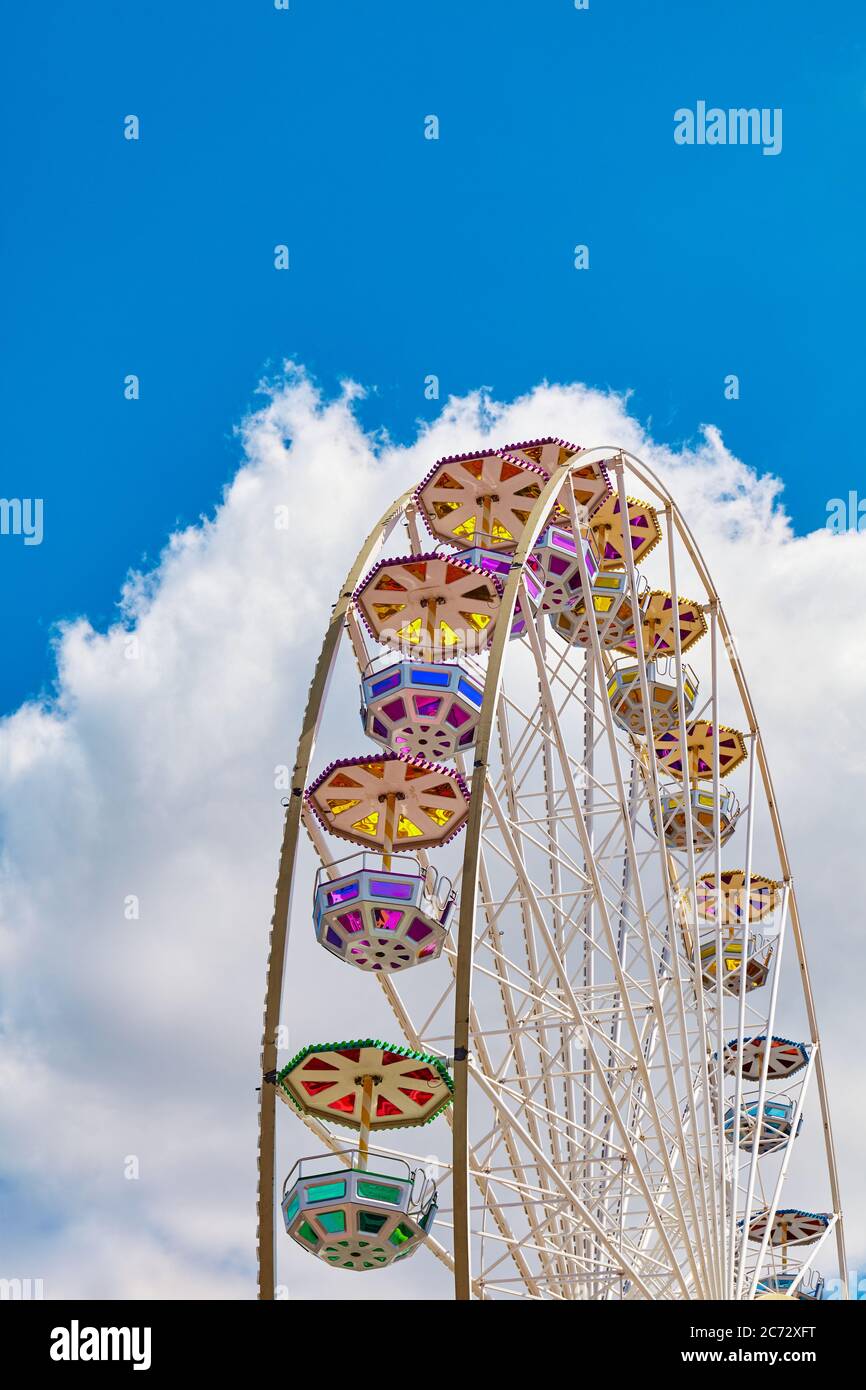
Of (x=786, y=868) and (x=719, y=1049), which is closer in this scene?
(x=719, y=1049)

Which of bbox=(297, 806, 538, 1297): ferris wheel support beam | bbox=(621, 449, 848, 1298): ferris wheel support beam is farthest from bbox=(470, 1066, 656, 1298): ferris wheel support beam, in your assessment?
bbox=(621, 449, 848, 1298): ferris wheel support beam

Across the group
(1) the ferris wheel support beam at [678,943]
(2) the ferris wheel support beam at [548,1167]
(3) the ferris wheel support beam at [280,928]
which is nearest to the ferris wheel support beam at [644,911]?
(1) the ferris wheel support beam at [678,943]

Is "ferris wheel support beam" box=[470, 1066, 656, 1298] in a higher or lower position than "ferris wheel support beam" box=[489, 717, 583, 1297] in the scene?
lower

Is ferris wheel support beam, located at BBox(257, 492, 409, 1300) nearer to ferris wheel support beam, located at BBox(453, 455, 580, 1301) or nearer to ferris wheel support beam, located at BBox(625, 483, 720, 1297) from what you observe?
ferris wheel support beam, located at BBox(453, 455, 580, 1301)

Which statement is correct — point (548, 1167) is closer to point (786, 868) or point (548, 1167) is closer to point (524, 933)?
point (524, 933)

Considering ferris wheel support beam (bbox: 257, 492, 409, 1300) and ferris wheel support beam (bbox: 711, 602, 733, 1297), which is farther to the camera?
ferris wheel support beam (bbox: 711, 602, 733, 1297)

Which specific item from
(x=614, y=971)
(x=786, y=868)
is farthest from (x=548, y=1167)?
(x=786, y=868)

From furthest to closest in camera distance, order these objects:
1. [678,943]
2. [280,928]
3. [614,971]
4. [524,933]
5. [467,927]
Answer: [524,933] → [678,943] → [614,971] → [280,928] → [467,927]

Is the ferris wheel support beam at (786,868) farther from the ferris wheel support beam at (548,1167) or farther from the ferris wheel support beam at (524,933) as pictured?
the ferris wheel support beam at (548,1167)

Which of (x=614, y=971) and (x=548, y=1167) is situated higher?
(x=614, y=971)

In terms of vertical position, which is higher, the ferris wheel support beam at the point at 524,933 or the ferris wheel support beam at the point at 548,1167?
the ferris wheel support beam at the point at 524,933

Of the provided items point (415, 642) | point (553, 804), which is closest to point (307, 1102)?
point (415, 642)

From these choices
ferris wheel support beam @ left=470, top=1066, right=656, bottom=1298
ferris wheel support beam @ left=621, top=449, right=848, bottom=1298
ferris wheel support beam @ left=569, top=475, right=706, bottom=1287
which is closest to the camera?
ferris wheel support beam @ left=470, top=1066, right=656, bottom=1298
